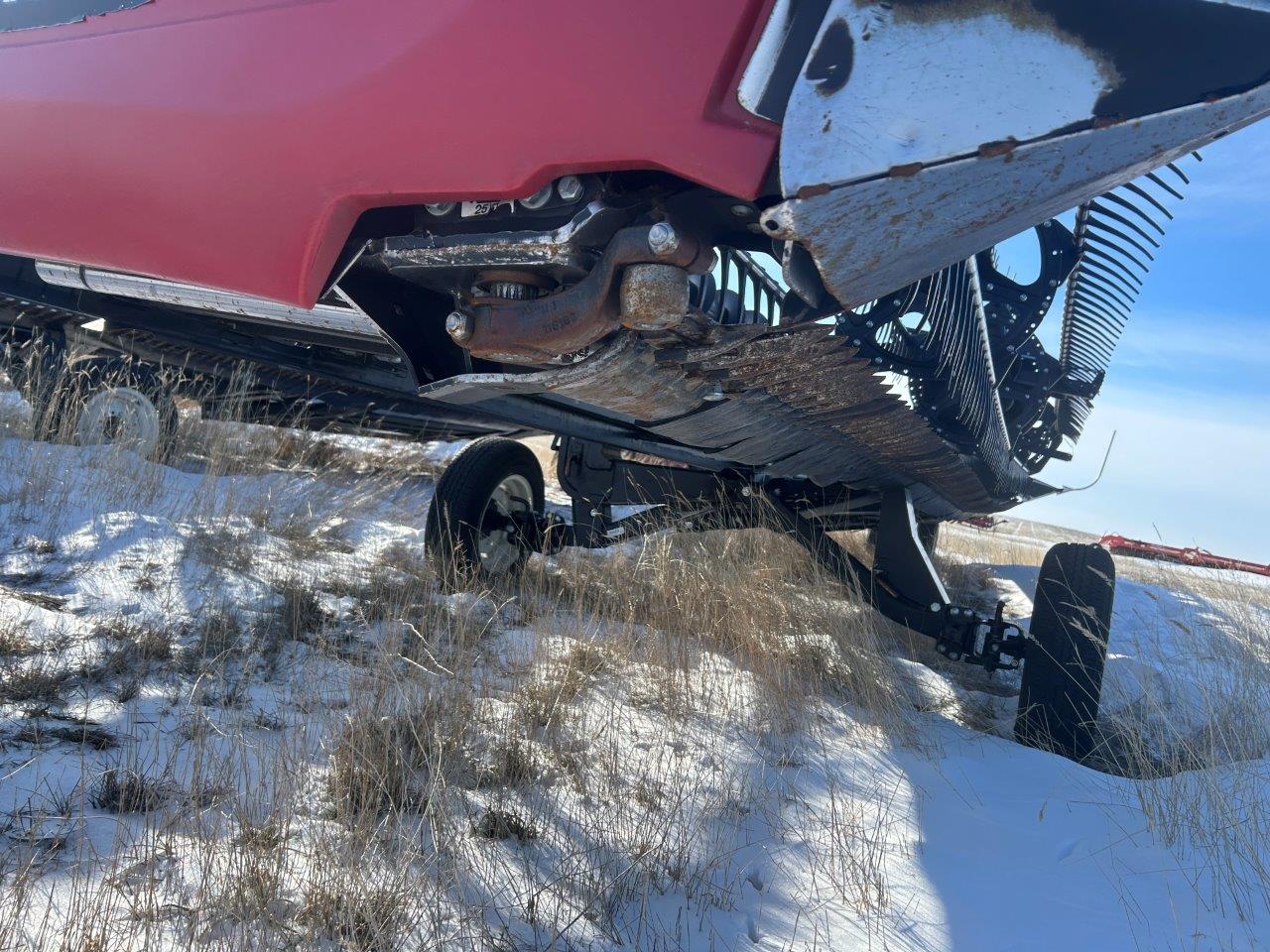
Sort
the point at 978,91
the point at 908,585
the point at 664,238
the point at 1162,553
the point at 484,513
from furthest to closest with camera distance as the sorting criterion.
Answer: the point at 1162,553 < the point at 484,513 < the point at 908,585 < the point at 664,238 < the point at 978,91

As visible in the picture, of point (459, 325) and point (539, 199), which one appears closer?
point (539, 199)

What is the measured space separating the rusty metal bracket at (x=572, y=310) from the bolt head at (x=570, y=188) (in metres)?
0.13

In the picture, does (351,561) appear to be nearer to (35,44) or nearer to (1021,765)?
(35,44)

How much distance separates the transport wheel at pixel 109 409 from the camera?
4.09 metres

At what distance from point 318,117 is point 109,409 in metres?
3.13

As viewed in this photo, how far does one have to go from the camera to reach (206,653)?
2.36m

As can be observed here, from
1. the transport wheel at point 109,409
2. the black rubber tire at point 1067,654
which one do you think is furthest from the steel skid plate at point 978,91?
the transport wheel at point 109,409

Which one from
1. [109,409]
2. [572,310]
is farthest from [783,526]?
[109,409]

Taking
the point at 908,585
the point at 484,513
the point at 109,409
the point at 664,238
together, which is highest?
the point at 664,238

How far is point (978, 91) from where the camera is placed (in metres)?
1.52

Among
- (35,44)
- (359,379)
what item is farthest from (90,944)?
(359,379)

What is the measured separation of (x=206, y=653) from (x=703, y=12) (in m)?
1.95

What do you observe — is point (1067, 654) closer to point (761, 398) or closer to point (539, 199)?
point (761, 398)

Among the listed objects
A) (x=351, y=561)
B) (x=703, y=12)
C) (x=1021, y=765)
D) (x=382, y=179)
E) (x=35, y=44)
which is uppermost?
(x=703, y=12)
